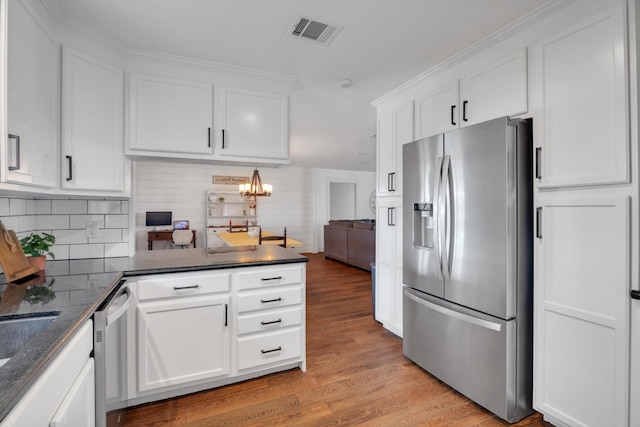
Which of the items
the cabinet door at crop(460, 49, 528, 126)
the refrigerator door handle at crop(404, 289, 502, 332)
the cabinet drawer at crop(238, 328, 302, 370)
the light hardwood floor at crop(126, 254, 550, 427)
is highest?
the cabinet door at crop(460, 49, 528, 126)

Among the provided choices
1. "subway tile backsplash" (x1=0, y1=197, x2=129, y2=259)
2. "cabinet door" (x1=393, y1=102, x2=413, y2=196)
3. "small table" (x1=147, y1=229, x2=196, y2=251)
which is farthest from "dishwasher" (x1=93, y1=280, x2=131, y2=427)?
"small table" (x1=147, y1=229, x2=196, y2=251)

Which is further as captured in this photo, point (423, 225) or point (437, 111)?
point (437, 111)

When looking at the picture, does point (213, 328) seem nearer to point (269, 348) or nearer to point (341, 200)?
point (269, 348)

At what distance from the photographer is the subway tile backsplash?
2064mm

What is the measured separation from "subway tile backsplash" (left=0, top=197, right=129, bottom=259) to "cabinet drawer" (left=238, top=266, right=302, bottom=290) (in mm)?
970

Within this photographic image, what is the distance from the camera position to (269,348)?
7.18ft

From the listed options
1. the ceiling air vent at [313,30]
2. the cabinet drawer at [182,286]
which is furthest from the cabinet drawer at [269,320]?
the ceiling air vent at [313,30]

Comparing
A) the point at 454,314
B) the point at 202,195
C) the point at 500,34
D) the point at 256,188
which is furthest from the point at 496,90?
the point at 202,195

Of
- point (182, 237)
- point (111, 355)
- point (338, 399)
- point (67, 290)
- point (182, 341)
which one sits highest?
point (67, 290)

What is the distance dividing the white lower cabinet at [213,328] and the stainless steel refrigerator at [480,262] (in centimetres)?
98

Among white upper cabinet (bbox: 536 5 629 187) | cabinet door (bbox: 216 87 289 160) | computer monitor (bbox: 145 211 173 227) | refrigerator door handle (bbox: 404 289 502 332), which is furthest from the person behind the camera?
computer monitor (bbox: 145 211 173 227)

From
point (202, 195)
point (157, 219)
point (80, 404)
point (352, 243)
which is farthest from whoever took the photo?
point (202, 195)

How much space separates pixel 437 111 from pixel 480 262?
123 centimetres

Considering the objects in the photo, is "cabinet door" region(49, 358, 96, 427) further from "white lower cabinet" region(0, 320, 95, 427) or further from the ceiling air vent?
the ceiling air vent
